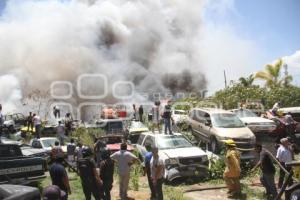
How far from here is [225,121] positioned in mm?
15453

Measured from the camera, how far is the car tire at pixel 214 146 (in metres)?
14.8

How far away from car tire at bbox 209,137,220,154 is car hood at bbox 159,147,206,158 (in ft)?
5.84

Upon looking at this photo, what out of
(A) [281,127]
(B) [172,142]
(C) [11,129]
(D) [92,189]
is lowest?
(D) [92,189]

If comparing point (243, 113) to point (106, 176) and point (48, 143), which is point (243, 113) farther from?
point (106, 176)

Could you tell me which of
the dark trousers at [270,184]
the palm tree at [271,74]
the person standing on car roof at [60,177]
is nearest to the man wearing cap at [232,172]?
the dark trousers at [270,184]

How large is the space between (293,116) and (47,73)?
3032 cm

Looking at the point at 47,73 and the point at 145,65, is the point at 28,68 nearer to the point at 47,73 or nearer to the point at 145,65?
the point at 47,73

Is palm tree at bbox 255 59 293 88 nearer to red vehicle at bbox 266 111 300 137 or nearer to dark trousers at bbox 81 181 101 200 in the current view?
red vehicle at bbox 266 111 300 137


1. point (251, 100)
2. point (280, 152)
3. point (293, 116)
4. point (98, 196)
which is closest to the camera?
point (98, 196)

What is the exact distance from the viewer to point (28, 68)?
4319 centimetres

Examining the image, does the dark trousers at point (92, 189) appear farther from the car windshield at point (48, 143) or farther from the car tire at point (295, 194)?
the car windshield at point (48, 143)

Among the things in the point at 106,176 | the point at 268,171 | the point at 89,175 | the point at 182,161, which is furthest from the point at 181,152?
the point at 89,175

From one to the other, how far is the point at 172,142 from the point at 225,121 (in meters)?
2.81

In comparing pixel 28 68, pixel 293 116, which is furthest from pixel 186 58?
pixel 293 116
